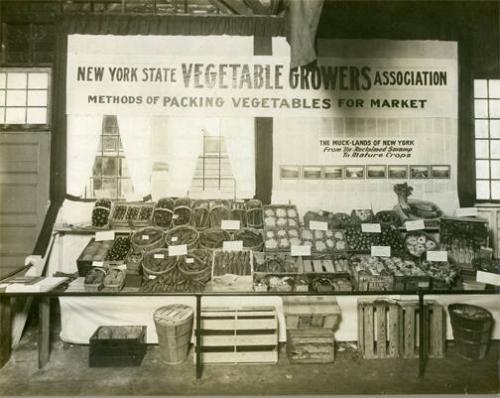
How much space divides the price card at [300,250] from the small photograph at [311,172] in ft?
4.19

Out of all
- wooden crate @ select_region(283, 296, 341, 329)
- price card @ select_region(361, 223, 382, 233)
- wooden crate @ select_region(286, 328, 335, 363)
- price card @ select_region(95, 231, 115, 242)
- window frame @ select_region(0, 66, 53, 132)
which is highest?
window frame @ select_region(0, 66, 53, 132)

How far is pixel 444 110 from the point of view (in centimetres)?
→ 655

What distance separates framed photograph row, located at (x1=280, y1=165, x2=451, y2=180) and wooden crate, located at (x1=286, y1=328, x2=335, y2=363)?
254cm

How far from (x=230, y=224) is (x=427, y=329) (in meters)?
2.86

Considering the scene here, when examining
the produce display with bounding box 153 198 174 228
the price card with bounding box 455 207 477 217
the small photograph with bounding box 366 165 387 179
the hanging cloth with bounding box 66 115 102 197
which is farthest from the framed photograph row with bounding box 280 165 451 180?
the hanging cloth with bounding box 66 115 102 197

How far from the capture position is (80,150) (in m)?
6.52

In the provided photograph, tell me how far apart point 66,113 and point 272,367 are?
4.72m

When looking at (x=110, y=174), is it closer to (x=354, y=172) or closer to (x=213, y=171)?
(x=213, y=171)

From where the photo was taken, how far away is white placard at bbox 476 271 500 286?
5.08m

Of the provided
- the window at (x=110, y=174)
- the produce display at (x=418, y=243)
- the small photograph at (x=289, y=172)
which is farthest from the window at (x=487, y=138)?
the window at (x=110, y=174)

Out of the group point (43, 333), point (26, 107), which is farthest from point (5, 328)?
point (26, 107)

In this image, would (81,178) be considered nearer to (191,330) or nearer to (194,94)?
(194,94)

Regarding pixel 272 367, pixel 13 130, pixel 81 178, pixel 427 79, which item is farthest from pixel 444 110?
pixel 13 130

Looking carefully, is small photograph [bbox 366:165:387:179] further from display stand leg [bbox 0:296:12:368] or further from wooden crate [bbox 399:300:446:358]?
display stand leg [bbox 0:296:12:368]
